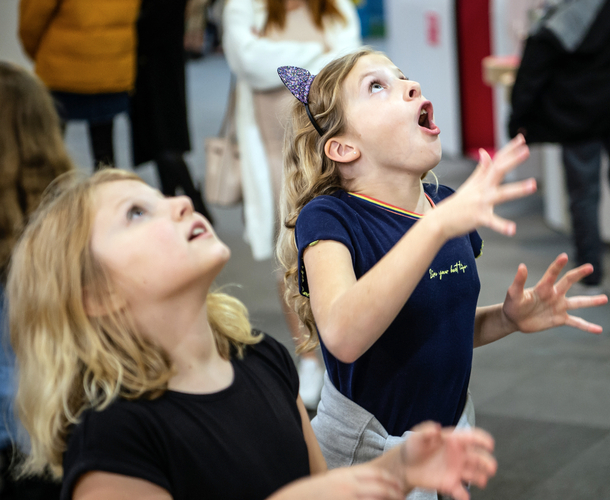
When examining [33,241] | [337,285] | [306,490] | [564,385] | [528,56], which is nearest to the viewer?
[306,490]

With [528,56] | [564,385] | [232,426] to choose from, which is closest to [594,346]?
[564,385]

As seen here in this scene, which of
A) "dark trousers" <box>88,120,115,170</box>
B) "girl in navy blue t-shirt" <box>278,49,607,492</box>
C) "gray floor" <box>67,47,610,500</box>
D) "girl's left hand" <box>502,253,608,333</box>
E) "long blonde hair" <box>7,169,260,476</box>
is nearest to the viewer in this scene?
"long blonde hair" <box>7,169,260,476</box>

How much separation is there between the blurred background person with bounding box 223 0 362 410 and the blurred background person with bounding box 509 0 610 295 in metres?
1.16

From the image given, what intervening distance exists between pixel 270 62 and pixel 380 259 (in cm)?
165

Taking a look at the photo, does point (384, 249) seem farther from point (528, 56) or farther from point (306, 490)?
point (528, 56)

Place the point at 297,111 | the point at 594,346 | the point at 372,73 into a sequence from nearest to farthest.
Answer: the point at 372,73 → the point at 297,111 → the point at 594,346

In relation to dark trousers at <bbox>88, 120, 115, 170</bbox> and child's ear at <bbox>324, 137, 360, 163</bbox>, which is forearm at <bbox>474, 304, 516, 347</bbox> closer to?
child's ear at <bbox>324, 137, 360, 163</bbox>

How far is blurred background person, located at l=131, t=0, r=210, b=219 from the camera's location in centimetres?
409

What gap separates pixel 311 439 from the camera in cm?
127

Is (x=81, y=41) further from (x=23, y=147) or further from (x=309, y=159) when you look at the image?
(x=309, y=159)

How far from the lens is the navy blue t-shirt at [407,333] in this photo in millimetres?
1255

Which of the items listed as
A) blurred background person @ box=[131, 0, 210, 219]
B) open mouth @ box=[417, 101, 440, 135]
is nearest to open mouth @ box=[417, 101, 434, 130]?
open mouth @ box=[417, 101, 440, 135]

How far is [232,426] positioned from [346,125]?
1.85ft

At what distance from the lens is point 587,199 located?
379 centimetres
